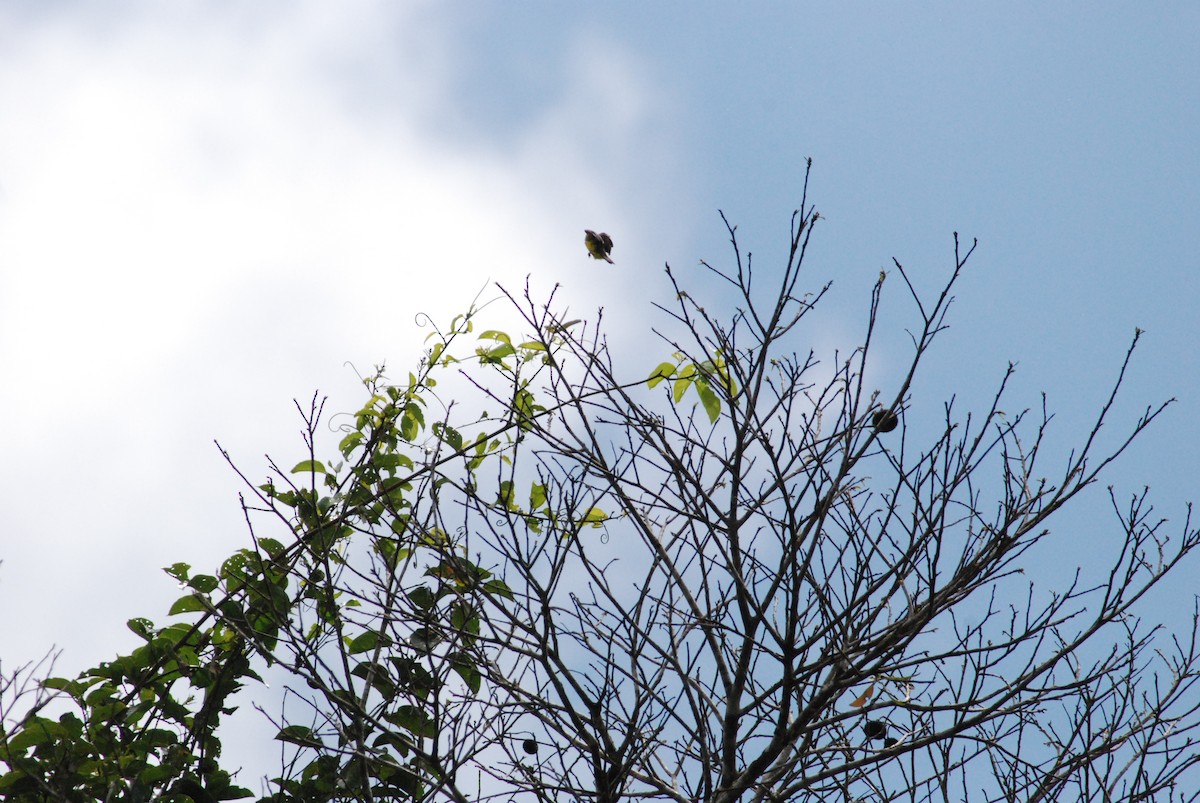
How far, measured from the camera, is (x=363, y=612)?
344cm

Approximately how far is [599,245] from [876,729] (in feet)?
6.31

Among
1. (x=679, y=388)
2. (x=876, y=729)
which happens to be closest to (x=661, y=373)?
(x=679, y=388)

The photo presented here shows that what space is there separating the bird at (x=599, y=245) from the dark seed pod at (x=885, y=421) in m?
1.09

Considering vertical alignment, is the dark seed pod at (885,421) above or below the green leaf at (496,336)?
below

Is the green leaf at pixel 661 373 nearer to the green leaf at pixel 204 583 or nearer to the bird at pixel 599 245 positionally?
the bird at pixel 599 245

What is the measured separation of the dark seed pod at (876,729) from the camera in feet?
10.6

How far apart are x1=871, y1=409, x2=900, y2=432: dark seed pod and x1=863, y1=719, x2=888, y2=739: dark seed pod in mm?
989

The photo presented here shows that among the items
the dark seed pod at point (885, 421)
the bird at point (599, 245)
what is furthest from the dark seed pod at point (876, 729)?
the bird at point (599, 245)

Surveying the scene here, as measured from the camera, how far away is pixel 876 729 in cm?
326

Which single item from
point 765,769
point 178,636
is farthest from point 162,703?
point 765,769

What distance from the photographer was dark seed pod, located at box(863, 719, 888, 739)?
323 centimetres

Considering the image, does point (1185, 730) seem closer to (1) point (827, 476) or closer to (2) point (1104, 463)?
(2) point (1104, 463)

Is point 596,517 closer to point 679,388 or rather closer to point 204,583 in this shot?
point 679,388

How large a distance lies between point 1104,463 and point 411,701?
2.57 meters
